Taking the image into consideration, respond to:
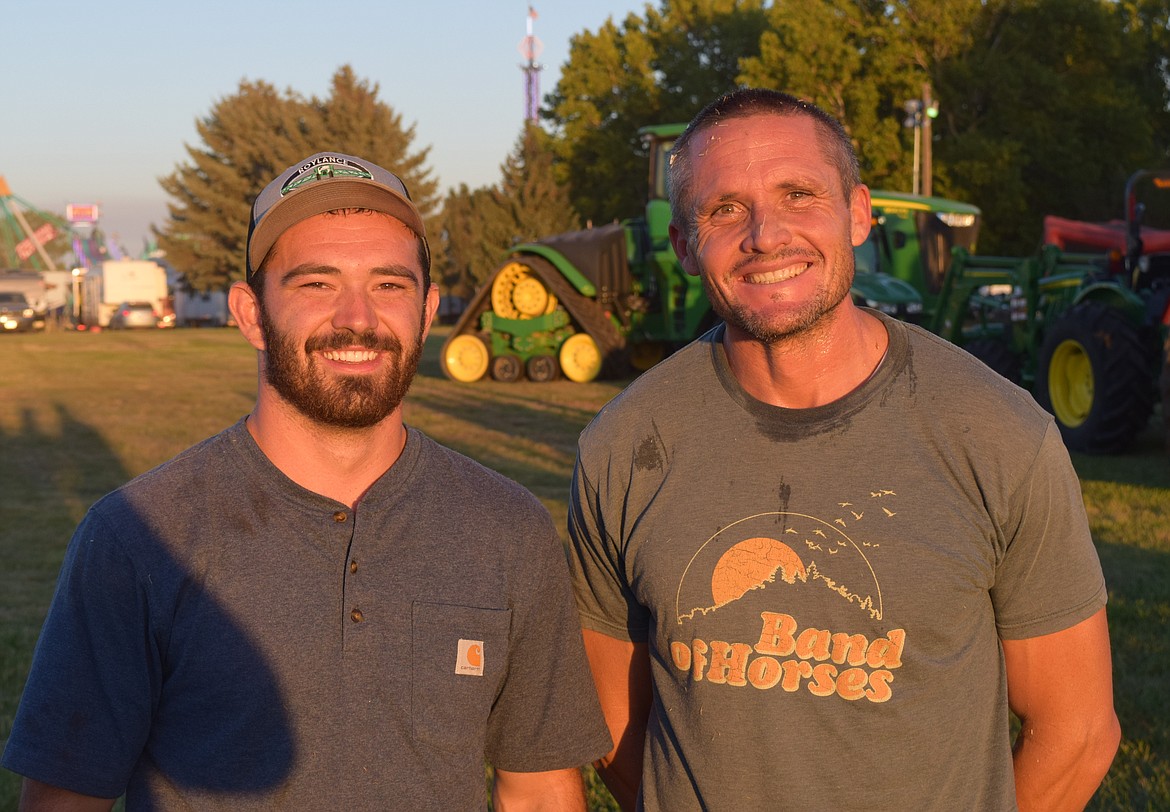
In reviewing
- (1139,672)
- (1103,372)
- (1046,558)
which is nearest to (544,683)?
(1046,558)

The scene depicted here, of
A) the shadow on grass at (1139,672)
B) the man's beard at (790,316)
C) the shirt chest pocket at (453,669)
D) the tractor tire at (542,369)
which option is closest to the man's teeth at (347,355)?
the shirt chest pocket at (453,669)

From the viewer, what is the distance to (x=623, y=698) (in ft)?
8.81

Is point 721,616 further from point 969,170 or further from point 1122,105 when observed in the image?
point 1122,105

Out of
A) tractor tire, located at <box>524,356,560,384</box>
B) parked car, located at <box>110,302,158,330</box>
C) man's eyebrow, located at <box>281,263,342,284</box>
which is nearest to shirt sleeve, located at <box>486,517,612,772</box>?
man's eyebrow, located at <box>281,263,342,284</box>

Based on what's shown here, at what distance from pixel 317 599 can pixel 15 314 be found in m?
52.0

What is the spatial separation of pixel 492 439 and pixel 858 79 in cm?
3090

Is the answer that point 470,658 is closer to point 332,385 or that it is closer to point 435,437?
point 332,385

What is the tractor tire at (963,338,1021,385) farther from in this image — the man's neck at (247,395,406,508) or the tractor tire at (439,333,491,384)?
the man's neck at (247,395,406,508)

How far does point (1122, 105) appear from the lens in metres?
38.5

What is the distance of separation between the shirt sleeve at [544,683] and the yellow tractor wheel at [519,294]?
62.9 ft

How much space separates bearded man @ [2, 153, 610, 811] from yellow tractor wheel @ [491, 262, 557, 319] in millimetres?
19178

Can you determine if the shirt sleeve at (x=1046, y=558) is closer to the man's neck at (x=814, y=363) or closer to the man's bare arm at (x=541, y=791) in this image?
the man's neck at (x=814, y=363)

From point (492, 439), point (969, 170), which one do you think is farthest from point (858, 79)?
point (492, 439)

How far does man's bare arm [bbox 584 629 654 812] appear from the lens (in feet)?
8.70
